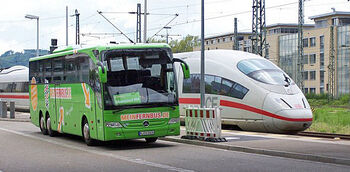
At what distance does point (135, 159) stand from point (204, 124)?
4314 mm

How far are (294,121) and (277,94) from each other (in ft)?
4.01

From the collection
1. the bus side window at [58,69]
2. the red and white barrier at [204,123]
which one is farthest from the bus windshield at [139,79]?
the bus side window at [58,69]

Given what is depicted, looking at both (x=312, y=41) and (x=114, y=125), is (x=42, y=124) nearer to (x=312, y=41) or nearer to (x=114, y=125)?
(x=114, y=125)

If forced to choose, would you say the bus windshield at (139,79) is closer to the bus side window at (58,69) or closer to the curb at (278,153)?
the curb at (278,153)

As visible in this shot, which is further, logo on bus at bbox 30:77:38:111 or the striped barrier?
logo on bus at bbox 30:77:38:111

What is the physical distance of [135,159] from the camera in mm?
13875

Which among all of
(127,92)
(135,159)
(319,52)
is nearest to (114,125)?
(127,92)

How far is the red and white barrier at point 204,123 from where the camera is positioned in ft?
56.7

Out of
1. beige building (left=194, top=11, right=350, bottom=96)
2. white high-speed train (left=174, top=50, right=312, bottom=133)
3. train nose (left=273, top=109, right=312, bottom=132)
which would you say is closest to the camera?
train nose (left=273, top=109, right=312, bottom=132)

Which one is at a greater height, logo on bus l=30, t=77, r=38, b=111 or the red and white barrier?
logo on bus l=30, t=77, r=38, b=111

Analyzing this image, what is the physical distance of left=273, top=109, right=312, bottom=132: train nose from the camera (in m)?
20.7

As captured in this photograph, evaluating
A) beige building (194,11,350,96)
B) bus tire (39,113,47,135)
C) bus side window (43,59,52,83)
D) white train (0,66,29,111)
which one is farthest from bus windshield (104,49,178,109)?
beige building (194,11,350,96)

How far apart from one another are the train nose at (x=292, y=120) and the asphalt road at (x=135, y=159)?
4.51 meters

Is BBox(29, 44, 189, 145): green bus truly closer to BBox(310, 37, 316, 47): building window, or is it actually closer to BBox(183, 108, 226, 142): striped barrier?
BBox(183, 108, 226, 142): striped barrier
